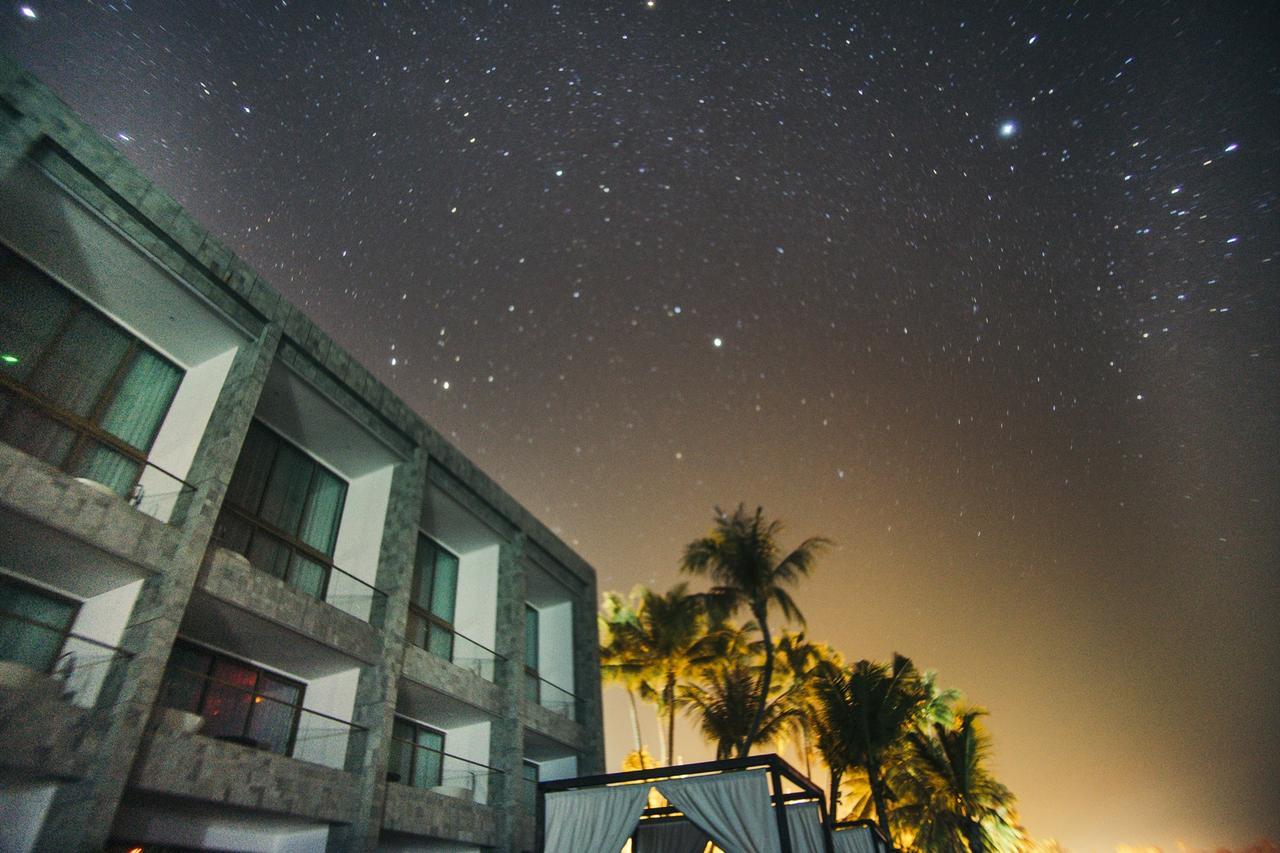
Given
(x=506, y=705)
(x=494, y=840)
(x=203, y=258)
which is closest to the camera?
(x=203, y=258)

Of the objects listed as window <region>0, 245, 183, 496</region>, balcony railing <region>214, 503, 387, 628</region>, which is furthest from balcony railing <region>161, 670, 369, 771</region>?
window <region>0, 245, 183, 496</region>

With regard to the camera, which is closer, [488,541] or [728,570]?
[488,541]

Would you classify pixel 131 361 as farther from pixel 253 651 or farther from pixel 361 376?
pixel 253 651

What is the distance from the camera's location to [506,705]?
15148mm

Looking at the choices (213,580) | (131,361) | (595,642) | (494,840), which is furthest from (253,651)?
(595,642)

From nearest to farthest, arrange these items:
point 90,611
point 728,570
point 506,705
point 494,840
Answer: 1. point 90,611
2. point 494,840
3. point 506,705
4. point 728,570

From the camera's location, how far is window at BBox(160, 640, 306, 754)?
1027 cm

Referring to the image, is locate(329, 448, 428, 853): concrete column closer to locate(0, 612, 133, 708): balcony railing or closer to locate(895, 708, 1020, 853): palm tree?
locate(0, 612, 133, 708): balcony railing

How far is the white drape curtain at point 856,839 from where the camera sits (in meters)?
13.3

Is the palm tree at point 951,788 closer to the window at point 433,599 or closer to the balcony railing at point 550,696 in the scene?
the balcony railing at point 550,696

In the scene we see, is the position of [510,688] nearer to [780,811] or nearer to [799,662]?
[780,811]

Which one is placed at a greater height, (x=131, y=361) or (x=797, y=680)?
(x=131, y=361)

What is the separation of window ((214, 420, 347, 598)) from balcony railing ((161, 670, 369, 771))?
6.50 ft

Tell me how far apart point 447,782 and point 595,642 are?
644cm
